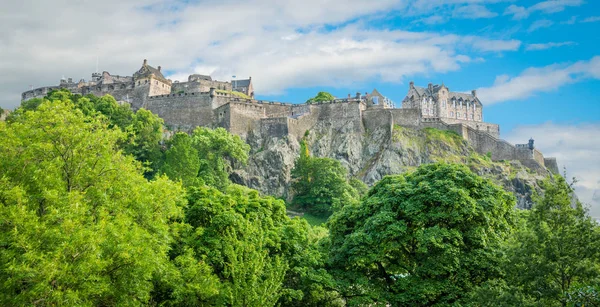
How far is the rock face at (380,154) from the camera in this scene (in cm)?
7219

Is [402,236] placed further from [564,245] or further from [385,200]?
[564,245]

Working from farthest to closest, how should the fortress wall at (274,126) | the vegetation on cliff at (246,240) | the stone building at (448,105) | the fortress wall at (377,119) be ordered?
the stone building at (448,105) < the fortress wall at (377,119) < the fortress wall at (274,126) < the vegetation on cliff at (246,240)

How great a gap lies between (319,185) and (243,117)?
15707 mm

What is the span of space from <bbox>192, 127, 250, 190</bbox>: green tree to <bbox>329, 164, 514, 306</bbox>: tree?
111 ft

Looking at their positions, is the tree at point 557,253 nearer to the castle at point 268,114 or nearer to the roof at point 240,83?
the castle at point 268,114

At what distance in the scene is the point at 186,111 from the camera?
76875 millimetres

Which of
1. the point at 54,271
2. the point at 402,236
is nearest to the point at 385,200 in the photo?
the point at 402,236

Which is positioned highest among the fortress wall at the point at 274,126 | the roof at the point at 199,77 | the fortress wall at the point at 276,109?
the roof at the point at 199,77

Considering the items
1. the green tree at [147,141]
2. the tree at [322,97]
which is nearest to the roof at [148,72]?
the green tree at [147,141]

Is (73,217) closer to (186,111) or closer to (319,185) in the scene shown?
(319,185)

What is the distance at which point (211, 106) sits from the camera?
7644 centimetres

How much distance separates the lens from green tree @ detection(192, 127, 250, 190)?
201ft

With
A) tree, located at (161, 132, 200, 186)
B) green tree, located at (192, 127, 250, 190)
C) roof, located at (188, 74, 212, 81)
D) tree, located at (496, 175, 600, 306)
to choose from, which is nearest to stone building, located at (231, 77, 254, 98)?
roof, located at (188, 74, 212, 81)

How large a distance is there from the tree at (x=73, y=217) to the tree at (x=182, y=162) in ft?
104
